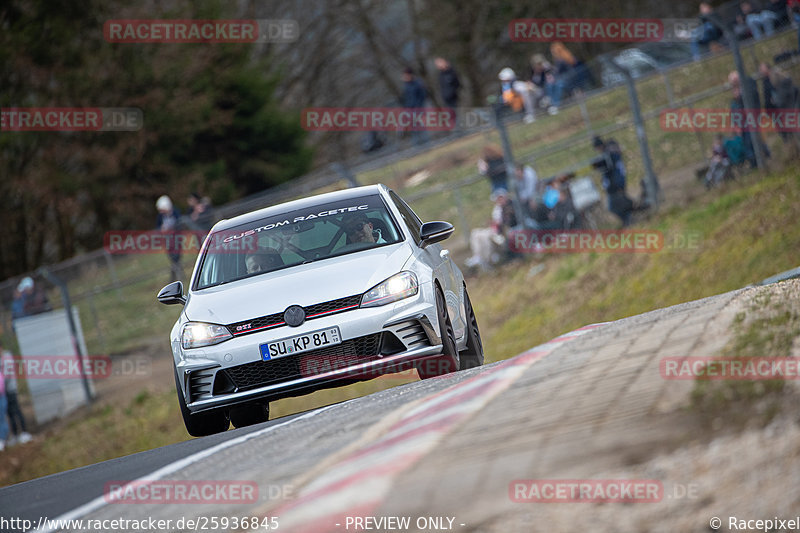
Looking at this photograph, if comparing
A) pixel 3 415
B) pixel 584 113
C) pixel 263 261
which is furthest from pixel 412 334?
pixel 584 113

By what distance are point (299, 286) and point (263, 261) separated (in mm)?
979

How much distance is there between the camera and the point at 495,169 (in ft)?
65.6

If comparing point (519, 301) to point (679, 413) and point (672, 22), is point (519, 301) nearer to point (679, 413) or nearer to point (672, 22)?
point (679, 413)

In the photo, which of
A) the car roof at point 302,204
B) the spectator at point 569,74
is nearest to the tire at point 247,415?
the car roof at point 302,204

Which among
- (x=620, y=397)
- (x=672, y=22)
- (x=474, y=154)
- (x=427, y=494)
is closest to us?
(x=427, y=494)

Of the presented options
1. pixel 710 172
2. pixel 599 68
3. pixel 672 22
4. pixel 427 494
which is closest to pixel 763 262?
pixel 710 172

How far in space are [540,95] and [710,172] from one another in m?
7.61

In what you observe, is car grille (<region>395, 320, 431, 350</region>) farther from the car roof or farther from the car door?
the car roof

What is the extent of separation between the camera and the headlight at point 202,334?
7699 mm

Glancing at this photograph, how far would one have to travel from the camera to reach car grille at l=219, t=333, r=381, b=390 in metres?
7.58

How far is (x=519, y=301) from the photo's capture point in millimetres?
18266

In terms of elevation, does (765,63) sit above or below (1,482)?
above

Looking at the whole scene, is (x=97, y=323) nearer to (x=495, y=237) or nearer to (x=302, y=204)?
(x=495, y=237)

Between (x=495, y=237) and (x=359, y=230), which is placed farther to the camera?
(x=495, y=237)
